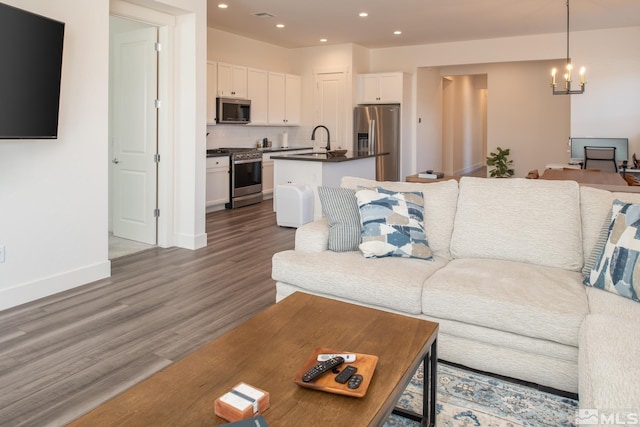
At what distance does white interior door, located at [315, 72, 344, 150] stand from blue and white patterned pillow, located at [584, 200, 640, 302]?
7.11m

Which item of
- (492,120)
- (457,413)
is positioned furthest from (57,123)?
(492,120)

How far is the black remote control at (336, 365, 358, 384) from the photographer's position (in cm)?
153

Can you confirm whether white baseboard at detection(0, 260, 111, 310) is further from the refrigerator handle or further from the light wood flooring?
the refrigerator handle

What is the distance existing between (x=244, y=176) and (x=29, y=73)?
4890mm

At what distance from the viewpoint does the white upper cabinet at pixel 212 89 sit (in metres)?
7.57

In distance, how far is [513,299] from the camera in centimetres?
235

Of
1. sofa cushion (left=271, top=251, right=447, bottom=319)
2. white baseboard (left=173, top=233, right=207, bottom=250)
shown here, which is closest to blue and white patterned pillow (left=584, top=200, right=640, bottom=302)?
sofa cushion (left=271, top=251, right=447, bottom=319)

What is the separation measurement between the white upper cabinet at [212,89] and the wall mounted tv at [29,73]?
4.27m

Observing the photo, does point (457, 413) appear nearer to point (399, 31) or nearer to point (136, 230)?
point (136, 230)

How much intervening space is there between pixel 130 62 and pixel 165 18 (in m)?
0.63

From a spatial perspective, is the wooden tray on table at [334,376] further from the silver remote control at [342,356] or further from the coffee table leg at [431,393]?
the coffee table leg at [431,393]

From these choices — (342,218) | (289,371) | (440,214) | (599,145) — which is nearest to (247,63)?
(599,145)

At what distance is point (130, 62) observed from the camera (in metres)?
5.18

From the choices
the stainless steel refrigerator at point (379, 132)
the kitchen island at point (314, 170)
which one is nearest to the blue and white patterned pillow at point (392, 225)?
the kitchen island at point (314, 170)
